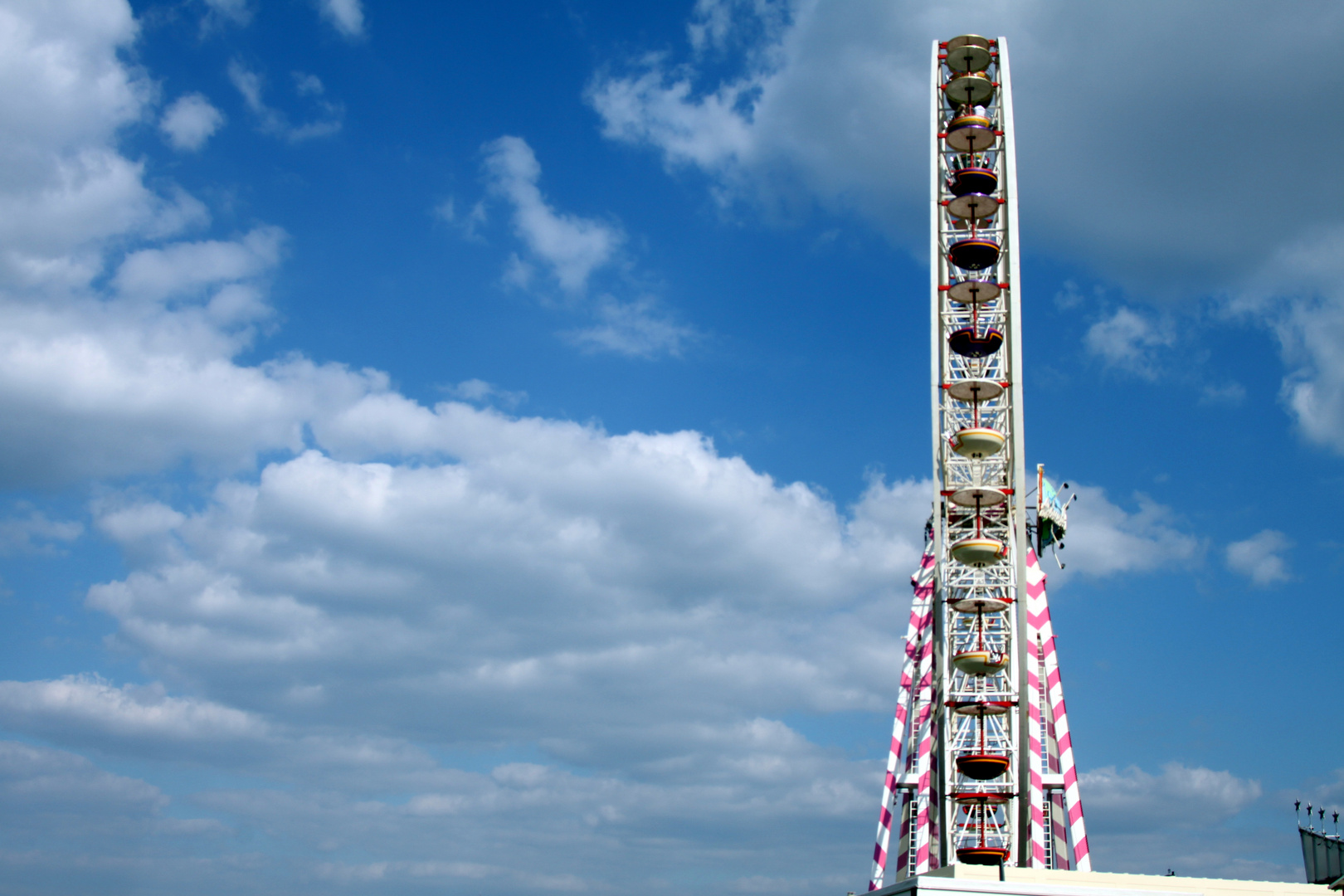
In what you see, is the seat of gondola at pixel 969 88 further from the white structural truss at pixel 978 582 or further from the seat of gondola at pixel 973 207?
the seat of gondola at pixel 973 207

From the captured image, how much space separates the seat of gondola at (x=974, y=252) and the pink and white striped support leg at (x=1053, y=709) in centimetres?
1642

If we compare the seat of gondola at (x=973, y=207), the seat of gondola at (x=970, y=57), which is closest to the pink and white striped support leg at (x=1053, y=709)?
the seat of gondola at (x=973, y=207)

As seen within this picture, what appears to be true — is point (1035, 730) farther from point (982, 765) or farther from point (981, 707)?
point (982, 765)

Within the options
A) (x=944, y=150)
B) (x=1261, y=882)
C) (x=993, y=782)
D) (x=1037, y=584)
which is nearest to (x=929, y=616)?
(x=1037, y=584)

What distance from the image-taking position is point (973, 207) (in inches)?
2817

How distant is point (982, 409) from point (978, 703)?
15.9 meters

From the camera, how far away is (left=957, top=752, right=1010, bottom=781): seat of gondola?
62469 millimetres

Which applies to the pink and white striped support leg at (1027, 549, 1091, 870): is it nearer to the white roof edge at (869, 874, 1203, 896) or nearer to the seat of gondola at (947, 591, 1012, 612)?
the seat of gondola at (947, 591, 1012, 612)

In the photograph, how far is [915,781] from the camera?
70.9 metres

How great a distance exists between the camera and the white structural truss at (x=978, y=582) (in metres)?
63.8

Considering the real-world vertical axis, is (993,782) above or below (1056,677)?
below

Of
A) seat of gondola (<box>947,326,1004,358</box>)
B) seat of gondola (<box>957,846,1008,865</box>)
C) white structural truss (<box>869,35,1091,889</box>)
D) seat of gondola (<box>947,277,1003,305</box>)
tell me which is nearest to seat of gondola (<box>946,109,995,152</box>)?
white structural truss (<box>869,35,1091,889</box>)

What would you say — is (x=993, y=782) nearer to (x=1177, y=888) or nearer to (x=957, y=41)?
(x=1177, y=888)

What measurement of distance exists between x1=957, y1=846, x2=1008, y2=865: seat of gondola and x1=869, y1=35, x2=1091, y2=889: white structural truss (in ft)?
0.32
